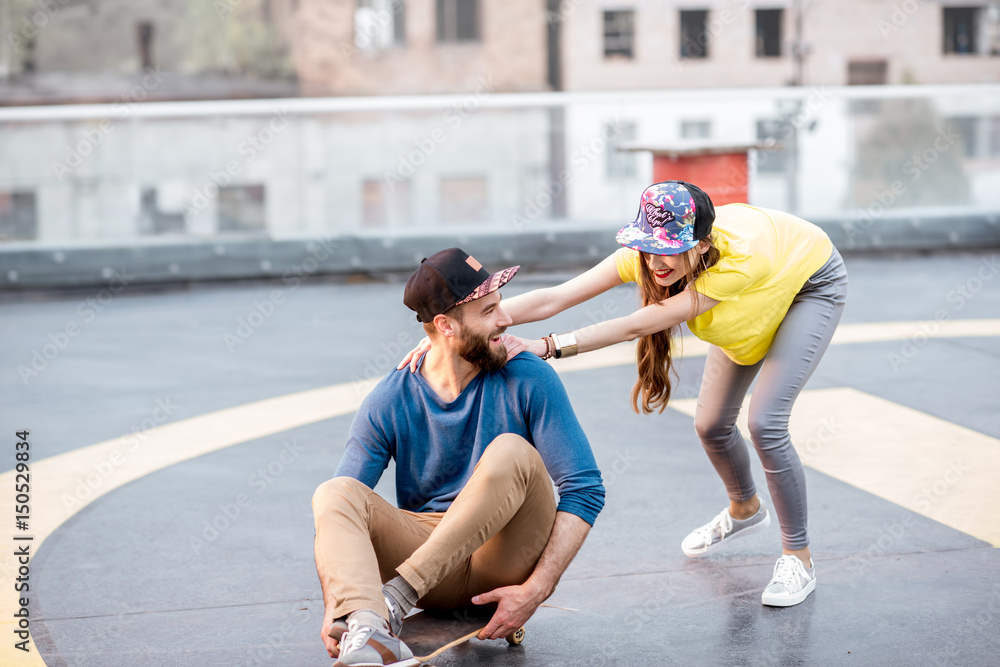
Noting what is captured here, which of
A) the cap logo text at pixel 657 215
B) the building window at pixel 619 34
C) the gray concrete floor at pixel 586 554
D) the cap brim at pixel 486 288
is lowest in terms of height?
the gray concrete floor at pixel 586 554

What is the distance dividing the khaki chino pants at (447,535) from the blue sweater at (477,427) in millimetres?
94

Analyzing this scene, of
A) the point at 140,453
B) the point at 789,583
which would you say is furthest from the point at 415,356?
the point at 140,453

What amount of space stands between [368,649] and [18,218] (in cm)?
921

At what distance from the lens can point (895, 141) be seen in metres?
12.3

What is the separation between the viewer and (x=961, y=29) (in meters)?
42.8

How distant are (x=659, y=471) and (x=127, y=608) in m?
2.44

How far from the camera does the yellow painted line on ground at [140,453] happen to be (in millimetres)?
4438

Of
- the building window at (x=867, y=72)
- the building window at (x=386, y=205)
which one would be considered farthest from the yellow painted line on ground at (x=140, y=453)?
the building window at (x=867, y=72)

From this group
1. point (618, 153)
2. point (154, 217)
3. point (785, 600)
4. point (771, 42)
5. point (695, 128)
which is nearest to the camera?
point (785, 600)

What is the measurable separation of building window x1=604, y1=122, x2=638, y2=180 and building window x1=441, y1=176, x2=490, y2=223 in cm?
137

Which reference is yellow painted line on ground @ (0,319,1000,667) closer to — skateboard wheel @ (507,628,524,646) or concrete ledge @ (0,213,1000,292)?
skateboard wheel @ (507,628,524,646)

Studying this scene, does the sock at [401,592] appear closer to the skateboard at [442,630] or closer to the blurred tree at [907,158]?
the skateboard at [442,630]

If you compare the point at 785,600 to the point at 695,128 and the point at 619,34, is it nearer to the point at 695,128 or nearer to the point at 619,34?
the point at 695,128

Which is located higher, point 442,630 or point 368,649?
point 368,649
